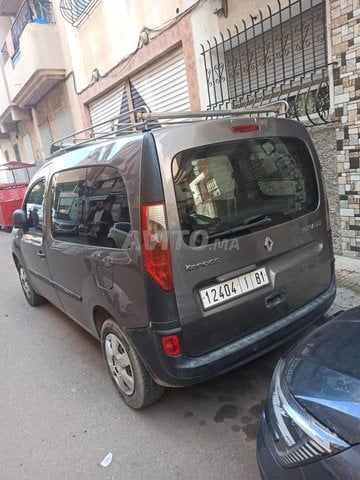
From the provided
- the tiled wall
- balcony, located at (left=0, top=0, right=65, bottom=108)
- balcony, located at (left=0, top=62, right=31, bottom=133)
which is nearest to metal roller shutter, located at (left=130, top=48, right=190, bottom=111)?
the tiled wall

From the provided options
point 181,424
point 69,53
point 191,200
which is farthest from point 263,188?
point 69,53

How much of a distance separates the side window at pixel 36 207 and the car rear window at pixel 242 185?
1.90 m

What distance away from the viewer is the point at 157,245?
79.6 inches

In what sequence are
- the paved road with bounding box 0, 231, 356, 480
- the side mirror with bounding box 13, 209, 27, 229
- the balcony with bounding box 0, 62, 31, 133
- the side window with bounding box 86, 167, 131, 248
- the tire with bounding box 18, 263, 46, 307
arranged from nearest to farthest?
the paved road with bounding box 0, 231, 356, 480 → the side window with bounding box 86, 167, 131, 248 → the side mirror with bounding box 13, 209, 27, 229 → the tire with bounding box 18, 263, 46, 307 → the balcony with bounding box 0, 62, 31, 133

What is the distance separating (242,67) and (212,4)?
1.00 m

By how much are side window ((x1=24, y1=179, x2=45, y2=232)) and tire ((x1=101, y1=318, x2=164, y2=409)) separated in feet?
4.66

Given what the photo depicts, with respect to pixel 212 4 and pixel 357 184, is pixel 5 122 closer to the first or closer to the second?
pixel 212 4

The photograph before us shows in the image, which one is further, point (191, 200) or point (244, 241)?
point (244, 241)

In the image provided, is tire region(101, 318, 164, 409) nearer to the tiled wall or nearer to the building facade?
the building facade

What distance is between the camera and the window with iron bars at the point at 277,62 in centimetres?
458

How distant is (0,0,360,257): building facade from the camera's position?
14.0 feet

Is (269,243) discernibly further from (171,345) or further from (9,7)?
(9,7)

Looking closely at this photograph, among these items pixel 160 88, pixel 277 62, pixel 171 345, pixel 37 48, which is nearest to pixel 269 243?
pixel 171 345

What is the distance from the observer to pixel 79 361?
3.37 meters
